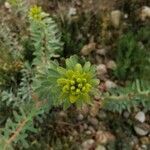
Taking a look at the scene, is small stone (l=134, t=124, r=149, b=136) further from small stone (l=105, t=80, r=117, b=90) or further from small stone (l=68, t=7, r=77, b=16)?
small stone (l=68, t=7, r=77, b=16)

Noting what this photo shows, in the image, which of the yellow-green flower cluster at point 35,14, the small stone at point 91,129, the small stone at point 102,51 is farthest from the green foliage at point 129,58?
the yellow-green flower cluster at point 35,14

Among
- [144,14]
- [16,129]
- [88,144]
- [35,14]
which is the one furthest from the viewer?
[144,14]

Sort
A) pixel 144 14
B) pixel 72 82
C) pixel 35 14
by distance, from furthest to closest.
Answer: pixel 144 14 < pixel 35 14 < pixel 72 82

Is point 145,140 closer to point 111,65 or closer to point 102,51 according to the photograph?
point 111,65

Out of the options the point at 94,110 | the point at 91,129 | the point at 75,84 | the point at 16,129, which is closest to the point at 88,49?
the point at 94,110

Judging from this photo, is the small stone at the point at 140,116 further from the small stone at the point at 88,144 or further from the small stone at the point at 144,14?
the small stone at the point at 144,14

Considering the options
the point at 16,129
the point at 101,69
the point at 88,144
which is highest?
the point at 101,69
